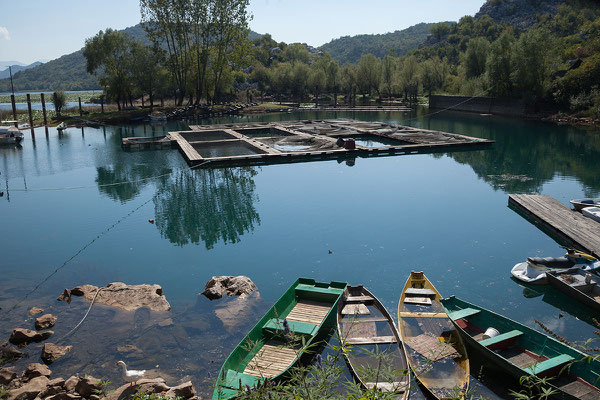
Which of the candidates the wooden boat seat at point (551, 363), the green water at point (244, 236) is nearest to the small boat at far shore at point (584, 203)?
the green water at point (244, 236)

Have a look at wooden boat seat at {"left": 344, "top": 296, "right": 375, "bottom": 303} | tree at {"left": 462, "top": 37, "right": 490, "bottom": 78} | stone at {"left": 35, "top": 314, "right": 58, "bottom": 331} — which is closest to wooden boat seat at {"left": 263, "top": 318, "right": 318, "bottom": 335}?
wooden boat seat at {"left": 344, "top": 296, "right": 375, "bottom": 303}

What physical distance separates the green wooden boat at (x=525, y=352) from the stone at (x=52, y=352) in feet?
28.8

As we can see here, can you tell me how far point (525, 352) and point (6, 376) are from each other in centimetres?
1022

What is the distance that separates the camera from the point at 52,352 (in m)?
10.1

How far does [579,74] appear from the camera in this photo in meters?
51.3

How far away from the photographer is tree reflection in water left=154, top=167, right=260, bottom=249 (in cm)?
1775

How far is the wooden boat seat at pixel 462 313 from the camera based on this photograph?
9.87 metres

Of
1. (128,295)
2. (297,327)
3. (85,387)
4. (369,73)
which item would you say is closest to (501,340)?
(297,327)

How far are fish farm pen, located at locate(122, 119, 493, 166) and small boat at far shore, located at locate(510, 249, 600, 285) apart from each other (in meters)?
19.2

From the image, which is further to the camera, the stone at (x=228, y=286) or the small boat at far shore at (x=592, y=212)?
the small boat at far shore at (x=592, y=212)

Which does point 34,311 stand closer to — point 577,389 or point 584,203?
point 577,389

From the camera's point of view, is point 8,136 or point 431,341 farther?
point 8,136

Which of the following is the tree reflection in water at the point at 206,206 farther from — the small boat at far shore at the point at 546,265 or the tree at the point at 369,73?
the tree at the point at 369,73

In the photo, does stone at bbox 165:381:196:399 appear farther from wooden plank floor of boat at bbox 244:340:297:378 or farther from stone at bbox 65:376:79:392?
stone at bbox 65:376:79:392
